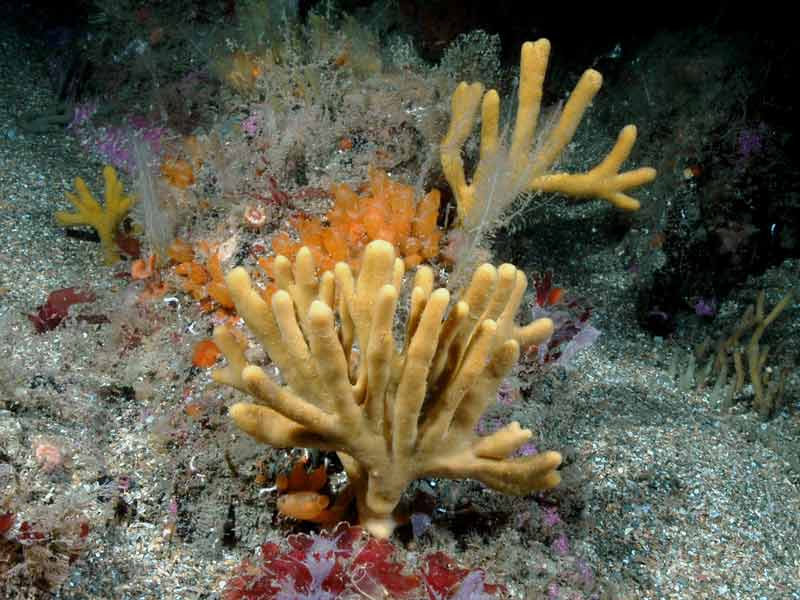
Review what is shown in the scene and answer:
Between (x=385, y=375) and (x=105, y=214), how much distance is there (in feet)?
12.2

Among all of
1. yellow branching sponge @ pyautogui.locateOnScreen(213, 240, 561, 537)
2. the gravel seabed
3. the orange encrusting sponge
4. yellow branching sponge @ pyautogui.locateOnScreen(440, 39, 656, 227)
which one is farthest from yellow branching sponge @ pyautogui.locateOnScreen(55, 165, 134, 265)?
yellow branching sponge @ pyautogui.locateOnScreen(213, 240, 561, 537)

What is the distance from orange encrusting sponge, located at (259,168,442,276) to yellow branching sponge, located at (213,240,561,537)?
4.30ft

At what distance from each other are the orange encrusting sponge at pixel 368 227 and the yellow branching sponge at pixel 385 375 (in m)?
1.31

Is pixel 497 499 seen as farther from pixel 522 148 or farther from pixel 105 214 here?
pixel 105 214

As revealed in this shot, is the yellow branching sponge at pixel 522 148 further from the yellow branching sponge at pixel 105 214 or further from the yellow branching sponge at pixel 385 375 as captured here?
the yellow branching sponge at pixel 105 214

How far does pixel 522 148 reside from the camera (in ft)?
13.6

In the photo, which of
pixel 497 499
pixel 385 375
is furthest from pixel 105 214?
pixel 497 499

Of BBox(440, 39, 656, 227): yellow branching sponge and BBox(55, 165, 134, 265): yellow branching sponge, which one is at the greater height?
BBox(440, 39, 656, 227): yellow branching sponge

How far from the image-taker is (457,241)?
3912 millimetres

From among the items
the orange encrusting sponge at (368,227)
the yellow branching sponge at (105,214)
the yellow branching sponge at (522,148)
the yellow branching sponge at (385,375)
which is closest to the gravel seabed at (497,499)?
the yellow branching sponge at (105,214)

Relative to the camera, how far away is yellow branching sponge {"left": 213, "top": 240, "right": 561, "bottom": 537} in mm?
1926

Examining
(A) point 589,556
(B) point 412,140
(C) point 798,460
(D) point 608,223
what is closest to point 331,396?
(A) point 589,556

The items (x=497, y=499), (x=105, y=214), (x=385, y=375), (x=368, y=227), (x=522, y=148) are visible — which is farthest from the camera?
(x=105, y=214)

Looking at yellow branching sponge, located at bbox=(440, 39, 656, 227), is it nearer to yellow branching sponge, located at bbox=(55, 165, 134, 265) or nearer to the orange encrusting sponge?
the orange encrusting sponge
